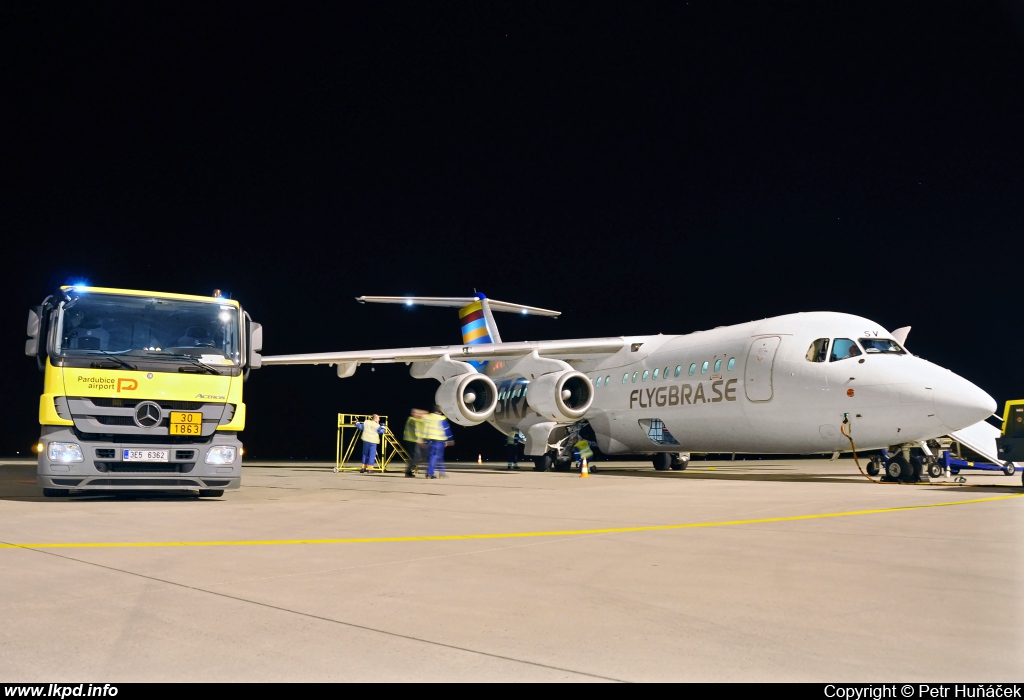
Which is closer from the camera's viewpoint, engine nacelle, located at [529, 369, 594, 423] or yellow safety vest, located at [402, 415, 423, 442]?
yellow safety vest, located at [402, 415, 423, 442]

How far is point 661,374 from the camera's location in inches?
709

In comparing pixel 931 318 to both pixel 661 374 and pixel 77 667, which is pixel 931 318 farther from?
pixel 77 667

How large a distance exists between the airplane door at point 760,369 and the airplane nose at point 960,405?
2983mm

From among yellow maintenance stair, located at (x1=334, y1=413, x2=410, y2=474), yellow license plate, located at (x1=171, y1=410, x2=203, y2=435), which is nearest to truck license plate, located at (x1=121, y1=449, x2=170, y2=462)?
yellow license plate, located at (x1=171, y1=410, x2=203, y2=435)

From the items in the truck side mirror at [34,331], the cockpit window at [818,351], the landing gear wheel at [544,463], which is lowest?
the landing gear wheel at [544,463]

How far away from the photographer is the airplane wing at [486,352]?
19.8 metres

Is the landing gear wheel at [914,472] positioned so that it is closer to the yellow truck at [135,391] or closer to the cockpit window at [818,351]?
the cockpit window at [818,351]

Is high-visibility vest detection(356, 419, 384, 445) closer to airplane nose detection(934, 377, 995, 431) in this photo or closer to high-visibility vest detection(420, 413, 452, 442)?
high-visibility vest detection(420, 413, 452, 442)

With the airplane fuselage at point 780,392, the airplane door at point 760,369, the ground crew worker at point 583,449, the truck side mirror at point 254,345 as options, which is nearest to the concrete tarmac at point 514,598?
the truck side mirror at point 254,345

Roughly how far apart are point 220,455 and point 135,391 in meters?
1.29

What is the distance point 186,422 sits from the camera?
33.6 ft

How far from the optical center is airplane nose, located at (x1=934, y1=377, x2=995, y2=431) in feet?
41.1

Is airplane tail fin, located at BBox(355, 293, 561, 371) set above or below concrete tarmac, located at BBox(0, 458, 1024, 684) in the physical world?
above

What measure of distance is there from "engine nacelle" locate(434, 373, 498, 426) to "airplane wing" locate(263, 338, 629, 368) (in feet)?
2.20
